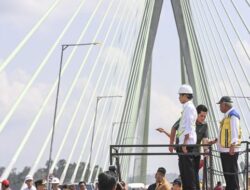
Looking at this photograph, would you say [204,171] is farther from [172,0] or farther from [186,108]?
[172,0]

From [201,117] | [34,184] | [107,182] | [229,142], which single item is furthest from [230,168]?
[34,184]

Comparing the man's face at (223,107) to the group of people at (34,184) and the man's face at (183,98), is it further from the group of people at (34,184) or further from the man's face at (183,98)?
the group of people at (34,184)

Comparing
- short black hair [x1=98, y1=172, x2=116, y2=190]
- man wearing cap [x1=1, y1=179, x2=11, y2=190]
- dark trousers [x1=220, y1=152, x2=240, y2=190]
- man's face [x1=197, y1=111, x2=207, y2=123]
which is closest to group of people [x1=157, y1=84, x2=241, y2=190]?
dark trousers [x1=220, y1=152, x2=240, y2=190]

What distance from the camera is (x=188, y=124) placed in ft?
25.6

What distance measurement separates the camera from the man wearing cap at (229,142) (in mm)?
7785

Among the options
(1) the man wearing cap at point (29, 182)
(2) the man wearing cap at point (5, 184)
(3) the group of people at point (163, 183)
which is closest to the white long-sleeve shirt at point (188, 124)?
(3) the group of people at point (163, 183)

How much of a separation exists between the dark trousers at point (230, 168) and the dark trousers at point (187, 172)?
1.55ft

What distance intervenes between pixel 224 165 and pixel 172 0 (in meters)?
21.9

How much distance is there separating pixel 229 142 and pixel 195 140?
372mm

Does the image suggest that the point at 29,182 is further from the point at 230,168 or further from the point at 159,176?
the point at 230,168

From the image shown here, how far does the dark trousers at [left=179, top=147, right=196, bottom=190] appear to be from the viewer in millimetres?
7535

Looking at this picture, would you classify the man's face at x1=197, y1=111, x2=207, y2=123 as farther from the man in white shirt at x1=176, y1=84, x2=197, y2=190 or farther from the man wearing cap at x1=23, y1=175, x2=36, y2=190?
the man wearing cap at x1=23, y1=175, x2=36, y2=190

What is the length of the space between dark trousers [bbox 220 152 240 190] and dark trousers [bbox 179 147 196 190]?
472 millimetres

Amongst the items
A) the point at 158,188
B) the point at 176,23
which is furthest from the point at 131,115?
the point at 158,188
